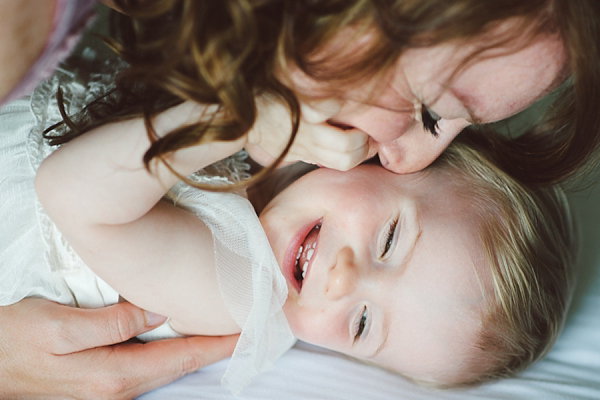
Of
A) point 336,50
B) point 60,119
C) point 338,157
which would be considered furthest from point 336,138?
point 60,119

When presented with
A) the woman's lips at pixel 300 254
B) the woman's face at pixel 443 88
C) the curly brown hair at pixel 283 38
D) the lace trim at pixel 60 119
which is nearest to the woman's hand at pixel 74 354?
the lace trim at pixel 60 119

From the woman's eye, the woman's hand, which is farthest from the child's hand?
the woman's hand

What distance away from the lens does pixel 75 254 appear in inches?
38.9

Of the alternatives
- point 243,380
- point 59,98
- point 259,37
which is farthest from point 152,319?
point 259,37

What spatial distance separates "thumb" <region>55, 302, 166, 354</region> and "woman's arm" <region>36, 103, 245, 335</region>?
0.21 feet

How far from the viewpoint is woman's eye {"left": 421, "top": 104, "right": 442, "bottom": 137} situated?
87 centimetres

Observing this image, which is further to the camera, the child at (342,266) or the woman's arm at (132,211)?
the child at (342,266)

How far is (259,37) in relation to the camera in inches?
27.4

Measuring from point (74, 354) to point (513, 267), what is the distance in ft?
2.89

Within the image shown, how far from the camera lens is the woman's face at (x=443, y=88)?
28.5 inches

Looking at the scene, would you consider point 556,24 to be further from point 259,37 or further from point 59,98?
point 59,98

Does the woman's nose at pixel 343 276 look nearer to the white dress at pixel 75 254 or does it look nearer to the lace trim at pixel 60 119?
the white dress at pixel 75 254

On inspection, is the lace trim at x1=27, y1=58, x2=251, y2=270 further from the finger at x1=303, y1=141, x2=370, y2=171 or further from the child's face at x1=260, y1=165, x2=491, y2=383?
the finger at x1=303, y1=141, x2=370, y2=171

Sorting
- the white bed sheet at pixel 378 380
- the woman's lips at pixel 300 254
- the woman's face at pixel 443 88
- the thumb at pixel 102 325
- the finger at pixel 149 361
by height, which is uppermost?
the woman's face at pixel 443 88
